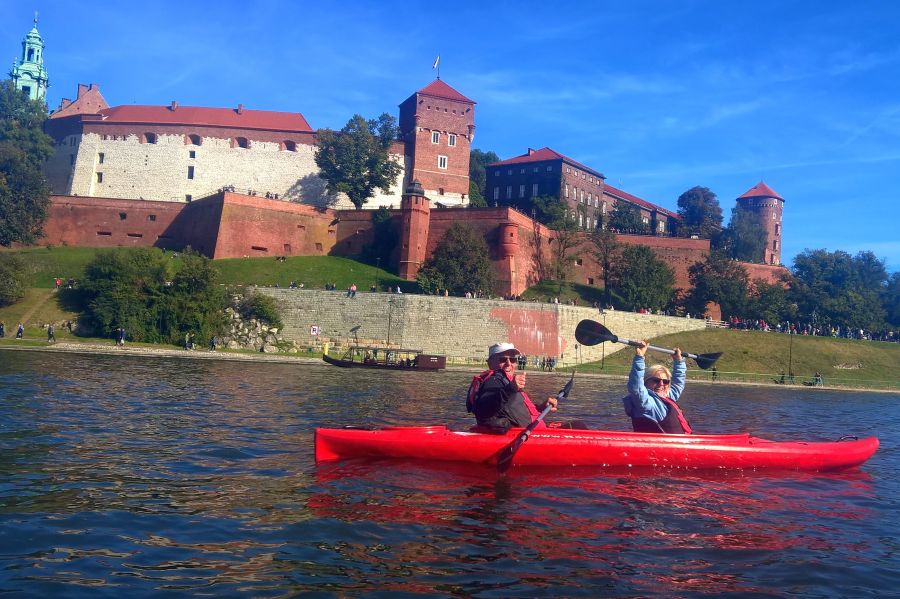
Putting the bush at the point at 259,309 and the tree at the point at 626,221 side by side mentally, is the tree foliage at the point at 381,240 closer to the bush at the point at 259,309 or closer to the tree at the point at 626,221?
the bush at the point at 259,309

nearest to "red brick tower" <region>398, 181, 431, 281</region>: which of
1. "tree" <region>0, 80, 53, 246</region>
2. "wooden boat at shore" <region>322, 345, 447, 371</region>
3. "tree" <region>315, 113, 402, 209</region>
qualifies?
"tree" <region>315, 113, 402, 209</region>

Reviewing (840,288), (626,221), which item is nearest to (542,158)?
(626,221)

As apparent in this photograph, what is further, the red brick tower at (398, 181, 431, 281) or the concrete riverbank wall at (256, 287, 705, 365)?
the red brick tower at (398, 181, 431, 281)

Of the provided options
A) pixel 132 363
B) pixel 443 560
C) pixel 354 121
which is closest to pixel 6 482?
pixel 443 560

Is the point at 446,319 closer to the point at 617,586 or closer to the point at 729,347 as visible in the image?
the point at 729,347

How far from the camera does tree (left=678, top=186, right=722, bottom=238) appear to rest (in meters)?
80.1

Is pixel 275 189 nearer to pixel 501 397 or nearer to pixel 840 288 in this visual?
pixel 840 288

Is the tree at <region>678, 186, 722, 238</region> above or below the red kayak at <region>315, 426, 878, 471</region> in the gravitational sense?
above

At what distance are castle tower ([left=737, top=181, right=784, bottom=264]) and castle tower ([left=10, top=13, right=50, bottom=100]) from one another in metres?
93.7

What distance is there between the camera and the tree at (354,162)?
193 feet

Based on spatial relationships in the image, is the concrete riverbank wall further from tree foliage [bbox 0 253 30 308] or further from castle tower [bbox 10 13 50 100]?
castle tower [bbox 10 13 50 100]

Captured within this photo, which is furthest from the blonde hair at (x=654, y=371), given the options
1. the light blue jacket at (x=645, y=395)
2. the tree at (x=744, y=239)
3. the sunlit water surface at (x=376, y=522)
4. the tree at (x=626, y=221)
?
the tree at (x=744, y=239)

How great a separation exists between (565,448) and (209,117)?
2533 inches

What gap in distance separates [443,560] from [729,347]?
45479 millimetres
